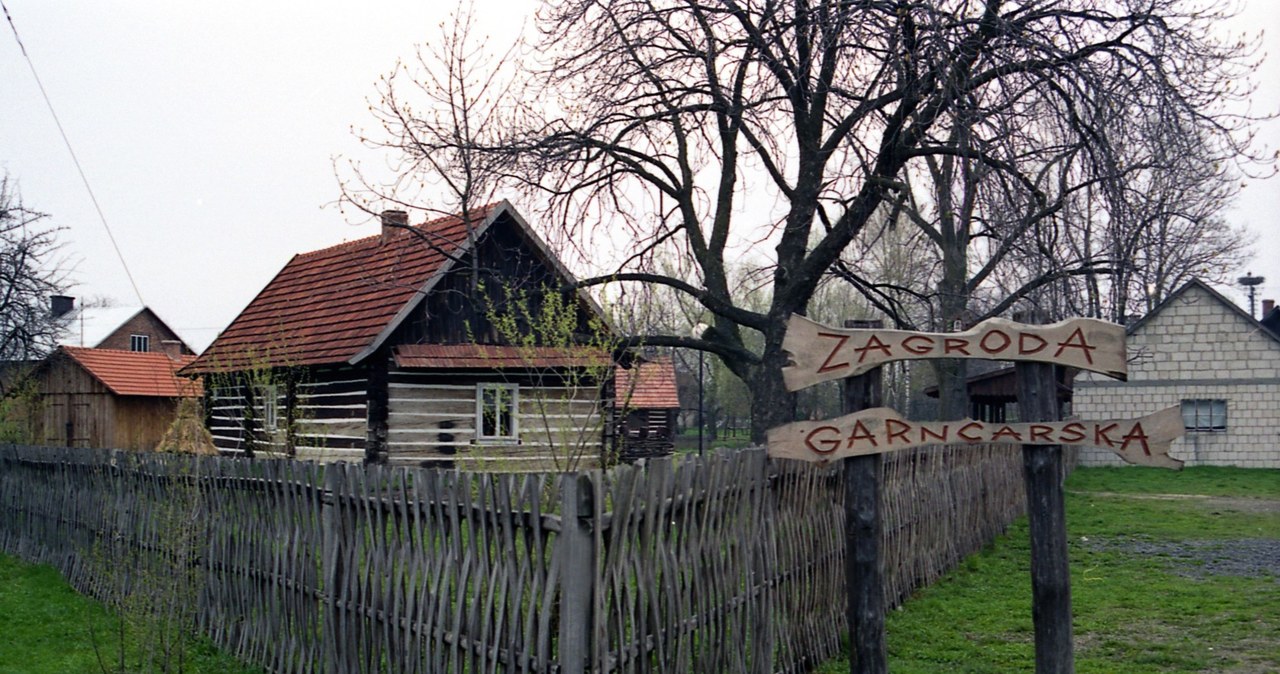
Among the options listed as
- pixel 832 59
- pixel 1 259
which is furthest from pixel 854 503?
pixel 1 259

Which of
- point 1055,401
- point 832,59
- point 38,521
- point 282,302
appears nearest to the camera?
point 1055,401

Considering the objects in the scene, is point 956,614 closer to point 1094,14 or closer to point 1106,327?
point 1106,327

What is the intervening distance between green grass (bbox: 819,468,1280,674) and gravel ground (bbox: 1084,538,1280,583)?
0.03m

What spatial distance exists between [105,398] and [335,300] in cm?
1959

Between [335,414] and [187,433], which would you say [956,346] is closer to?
[187,433]

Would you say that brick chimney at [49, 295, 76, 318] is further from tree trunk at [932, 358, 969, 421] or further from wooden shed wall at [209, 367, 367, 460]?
tree trunk at [932, 358, 969, 421]

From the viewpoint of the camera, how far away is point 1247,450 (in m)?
29.8

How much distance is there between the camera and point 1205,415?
1189 inches

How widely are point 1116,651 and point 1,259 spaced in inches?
1236

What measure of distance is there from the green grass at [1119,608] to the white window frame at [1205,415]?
13.9 m

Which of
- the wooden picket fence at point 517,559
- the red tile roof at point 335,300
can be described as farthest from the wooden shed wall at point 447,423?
the wooden picket fence at point 517,559

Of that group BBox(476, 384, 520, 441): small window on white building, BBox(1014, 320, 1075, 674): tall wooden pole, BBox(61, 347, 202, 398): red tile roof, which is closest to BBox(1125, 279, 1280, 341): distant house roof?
BBox(476, 384, 520, 441): small window on white building

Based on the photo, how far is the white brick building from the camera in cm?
2973

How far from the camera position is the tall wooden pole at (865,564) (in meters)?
6.18
